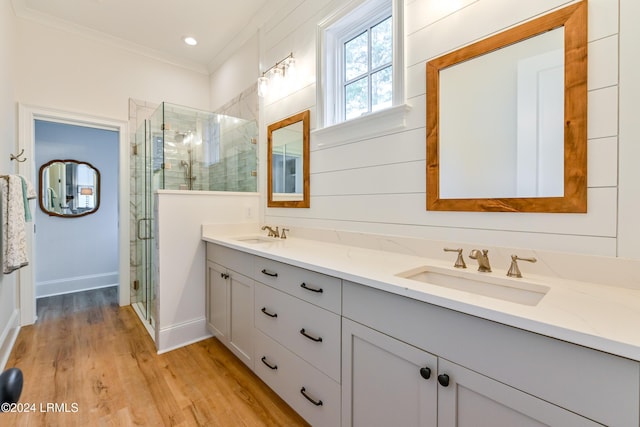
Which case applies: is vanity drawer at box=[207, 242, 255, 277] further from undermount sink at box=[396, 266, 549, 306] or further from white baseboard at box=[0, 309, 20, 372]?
white baseboard at box=[0, 309, 20, 372]

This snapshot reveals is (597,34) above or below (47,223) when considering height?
above

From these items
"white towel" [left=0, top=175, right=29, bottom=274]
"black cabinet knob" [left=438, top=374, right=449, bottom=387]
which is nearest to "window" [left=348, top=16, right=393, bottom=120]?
"black cabinet knob" [left=438, top=374, right=449, bottom=387]

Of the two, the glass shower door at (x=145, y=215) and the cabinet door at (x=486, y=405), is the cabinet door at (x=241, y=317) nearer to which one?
the glass shower door at (x=145, y=215)

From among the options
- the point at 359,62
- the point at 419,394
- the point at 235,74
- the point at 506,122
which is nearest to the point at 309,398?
the point at 419,394

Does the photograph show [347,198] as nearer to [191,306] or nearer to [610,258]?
[610,258]

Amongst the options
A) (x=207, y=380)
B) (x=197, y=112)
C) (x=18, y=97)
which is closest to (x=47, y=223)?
(x=18, y=97)

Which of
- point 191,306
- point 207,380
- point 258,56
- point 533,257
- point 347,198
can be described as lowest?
point 207,380

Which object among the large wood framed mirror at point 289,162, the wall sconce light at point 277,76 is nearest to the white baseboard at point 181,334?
the large wood framed mirror at point 289,162

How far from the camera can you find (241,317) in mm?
1987

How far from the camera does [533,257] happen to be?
3.86ft

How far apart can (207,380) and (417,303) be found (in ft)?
5.29

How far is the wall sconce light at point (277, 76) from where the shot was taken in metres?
2.39

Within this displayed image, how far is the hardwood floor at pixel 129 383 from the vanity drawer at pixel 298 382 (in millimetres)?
149

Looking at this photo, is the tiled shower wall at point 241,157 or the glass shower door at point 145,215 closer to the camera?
the glass shower door at point 145,215
